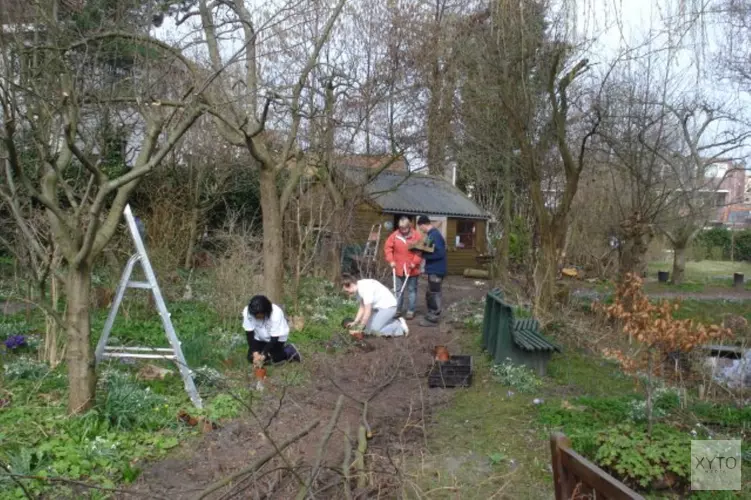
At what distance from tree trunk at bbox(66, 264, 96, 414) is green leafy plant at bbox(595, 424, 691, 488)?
12.7ft

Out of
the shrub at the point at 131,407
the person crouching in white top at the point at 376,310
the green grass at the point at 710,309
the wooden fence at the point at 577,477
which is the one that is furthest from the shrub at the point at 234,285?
the green grass at the point at 710,309

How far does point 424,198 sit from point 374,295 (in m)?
17.9

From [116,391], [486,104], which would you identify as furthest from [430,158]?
[116,391]

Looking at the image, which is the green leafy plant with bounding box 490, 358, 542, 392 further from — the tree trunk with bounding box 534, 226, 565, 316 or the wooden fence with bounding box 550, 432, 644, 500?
the wooden fence with bounding box 550, 432, 644, 500

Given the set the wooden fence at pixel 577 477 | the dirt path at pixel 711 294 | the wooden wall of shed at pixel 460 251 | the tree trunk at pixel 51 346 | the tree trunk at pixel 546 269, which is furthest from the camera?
the wooden wall of shed at pixel 460 251

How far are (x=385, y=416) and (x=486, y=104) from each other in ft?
33.0

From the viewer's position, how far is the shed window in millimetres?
27328

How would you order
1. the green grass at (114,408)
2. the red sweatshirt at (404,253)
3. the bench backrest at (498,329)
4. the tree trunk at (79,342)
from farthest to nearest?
1. the red sweatshirt at (404,253)
2. the bench backrest at (498,329)
3. the tree trunk at (79,342)
4. the green grass at (114,408)

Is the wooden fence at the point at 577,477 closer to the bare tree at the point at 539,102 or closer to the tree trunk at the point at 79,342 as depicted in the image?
the tree trunk at the point at 79,342

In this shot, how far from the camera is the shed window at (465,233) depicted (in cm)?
2733

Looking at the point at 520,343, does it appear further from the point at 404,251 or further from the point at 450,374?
the point at 404,251

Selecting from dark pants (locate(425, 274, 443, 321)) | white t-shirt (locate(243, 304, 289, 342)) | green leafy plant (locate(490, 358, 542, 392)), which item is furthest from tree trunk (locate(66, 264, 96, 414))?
dark pants (locate(425, 274, 443, 321))

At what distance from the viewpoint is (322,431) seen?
5.48 metres

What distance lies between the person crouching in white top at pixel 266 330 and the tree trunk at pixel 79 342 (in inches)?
85.1
